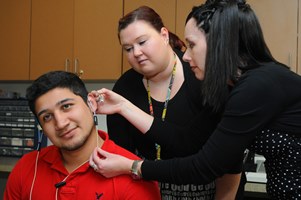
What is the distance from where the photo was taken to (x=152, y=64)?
1.61 m

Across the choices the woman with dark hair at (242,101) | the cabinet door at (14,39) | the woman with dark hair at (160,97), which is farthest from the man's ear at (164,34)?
the cabinet door at (14,39)

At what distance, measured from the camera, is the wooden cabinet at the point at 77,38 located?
119 inches

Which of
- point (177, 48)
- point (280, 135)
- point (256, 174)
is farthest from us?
point (256, 174)

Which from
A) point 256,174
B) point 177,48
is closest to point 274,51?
point 256,174

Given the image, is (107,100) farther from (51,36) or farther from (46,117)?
(51,36)

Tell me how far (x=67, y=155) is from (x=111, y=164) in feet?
1.00

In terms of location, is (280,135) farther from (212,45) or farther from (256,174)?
(256,174)

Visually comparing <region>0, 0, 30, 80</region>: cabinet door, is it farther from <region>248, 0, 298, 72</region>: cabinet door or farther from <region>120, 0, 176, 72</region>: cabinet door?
<region>248, 0, 298, 72</region>: cabinet door

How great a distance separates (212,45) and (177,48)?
2.18ft

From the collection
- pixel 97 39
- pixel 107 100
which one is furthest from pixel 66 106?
pixel 97 39

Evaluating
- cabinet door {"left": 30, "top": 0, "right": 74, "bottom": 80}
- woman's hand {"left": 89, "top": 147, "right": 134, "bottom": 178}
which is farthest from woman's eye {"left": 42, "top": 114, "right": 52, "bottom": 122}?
cabinet door {"left": 30, "top": 0, "right": 74, "bottom": 80}

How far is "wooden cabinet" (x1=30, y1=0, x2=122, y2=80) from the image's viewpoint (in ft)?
9.91

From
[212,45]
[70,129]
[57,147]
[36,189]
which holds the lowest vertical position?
[36,189]

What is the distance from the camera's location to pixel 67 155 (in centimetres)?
158
